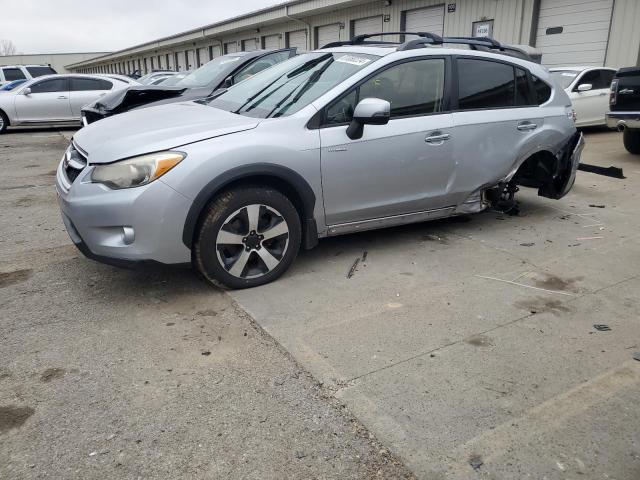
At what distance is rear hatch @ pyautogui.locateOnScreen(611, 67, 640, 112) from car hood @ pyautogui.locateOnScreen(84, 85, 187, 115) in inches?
265

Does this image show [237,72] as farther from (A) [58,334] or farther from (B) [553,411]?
(B) [553,411]

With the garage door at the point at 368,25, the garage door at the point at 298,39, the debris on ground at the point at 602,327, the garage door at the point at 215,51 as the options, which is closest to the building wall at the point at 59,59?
the garage door at the point at 215,51

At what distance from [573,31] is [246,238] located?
1293 cm

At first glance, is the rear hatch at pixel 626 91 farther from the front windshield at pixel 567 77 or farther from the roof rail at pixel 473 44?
the roof rail at pixel 473 44

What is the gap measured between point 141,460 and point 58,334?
1.33 metres

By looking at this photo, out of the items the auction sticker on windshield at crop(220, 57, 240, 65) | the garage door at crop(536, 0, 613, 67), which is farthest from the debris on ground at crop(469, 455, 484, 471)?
the garage door at crop(536, 0, 613, 67)

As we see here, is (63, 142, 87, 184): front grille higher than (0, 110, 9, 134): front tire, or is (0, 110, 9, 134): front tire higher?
(63, 142, 87, 184): front grille

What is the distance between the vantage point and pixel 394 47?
4434 mm

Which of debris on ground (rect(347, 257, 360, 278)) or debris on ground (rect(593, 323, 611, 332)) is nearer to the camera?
debris on ground (rect(593, 323, 611, 332))

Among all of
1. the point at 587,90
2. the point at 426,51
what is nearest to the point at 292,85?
the point at 426,51

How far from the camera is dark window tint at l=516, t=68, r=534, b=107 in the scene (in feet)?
16.3

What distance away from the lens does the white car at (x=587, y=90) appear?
1148 centimetres

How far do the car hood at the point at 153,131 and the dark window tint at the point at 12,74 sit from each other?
65.0 feet

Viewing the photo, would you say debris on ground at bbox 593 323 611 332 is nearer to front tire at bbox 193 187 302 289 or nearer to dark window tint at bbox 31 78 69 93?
front tire at bbox 193 187 302 289
